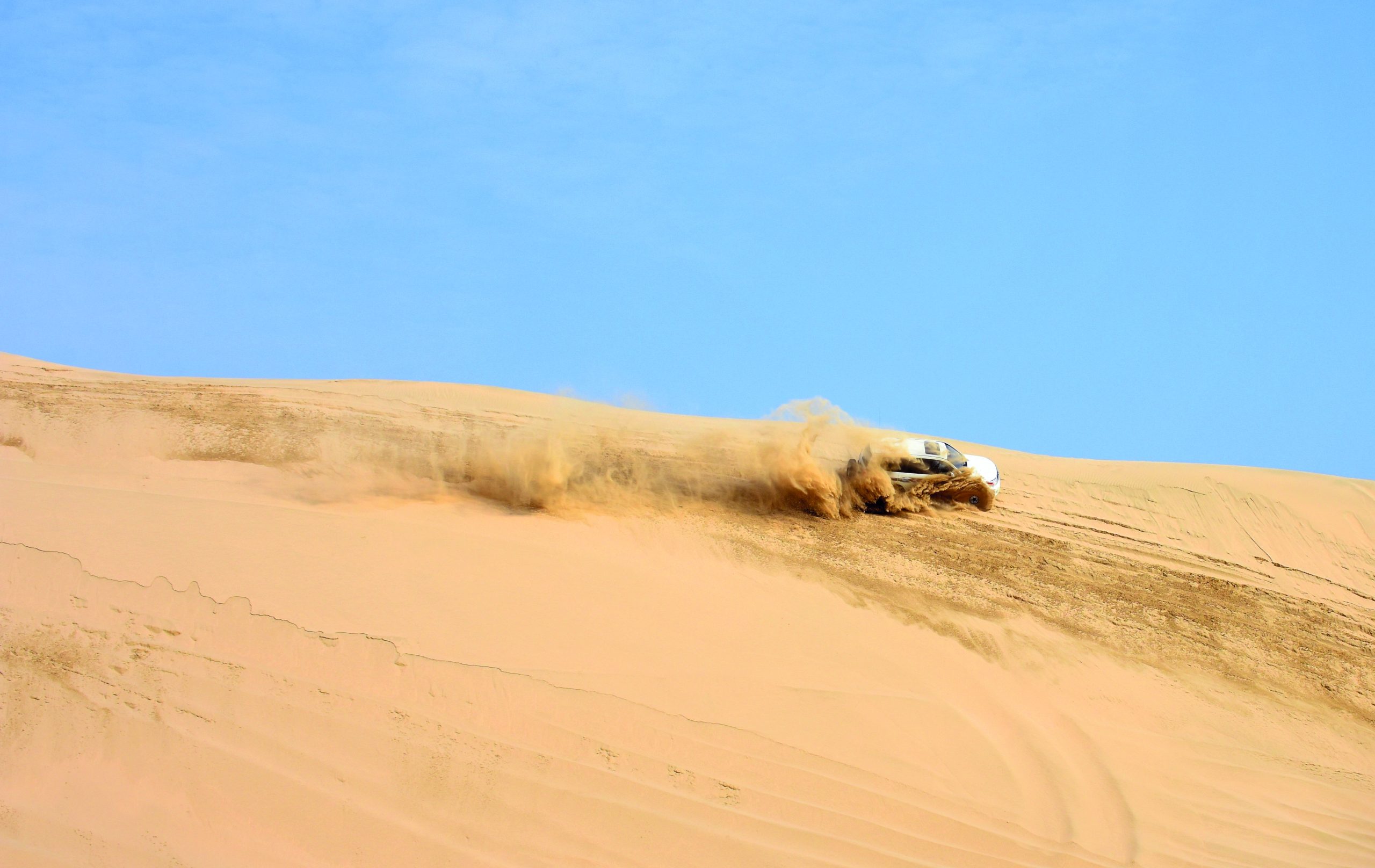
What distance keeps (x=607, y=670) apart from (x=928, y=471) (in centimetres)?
693

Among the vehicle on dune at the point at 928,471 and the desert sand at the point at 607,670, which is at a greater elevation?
the vehicle on dune at the point at 928,471

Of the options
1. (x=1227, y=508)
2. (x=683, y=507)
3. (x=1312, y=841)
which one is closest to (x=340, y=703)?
(x=683, y=507)

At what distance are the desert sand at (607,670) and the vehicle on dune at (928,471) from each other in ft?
1.53

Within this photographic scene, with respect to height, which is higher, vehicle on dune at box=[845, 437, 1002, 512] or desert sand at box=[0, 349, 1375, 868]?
vehicle on dune at box=[845, 437, 1002, 512]

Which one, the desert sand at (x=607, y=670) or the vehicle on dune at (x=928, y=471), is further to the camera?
the vehicle on dune at (x=928, y=471)

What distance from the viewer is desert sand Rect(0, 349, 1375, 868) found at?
647 centimetres

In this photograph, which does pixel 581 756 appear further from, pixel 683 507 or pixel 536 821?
pixel 683 507

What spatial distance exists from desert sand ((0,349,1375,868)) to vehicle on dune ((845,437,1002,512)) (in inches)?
18.3

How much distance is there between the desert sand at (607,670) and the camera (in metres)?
6.47

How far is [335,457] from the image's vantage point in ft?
39.6

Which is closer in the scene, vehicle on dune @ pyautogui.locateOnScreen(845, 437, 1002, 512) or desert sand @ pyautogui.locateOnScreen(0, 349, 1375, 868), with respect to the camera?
desert sand @ pyautogui.locateOnScreen(0, 349, 1375, 868)

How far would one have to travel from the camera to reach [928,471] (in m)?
13.3

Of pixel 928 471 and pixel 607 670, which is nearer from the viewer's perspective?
pixel 607 670

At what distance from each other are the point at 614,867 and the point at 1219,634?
7911mm
